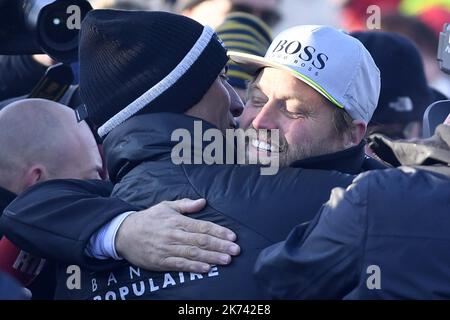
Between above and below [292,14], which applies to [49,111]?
above

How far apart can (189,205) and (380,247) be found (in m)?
0.61

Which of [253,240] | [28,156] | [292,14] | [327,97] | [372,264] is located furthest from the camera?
[292,14]

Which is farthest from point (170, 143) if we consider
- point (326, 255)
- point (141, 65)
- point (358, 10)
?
point (358, 10)

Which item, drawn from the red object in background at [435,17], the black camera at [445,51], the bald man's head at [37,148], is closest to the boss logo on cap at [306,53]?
the black camera at [445,51]

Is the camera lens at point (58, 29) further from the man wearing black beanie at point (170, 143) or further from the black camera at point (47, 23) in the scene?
the man wearing black beanie at point (170, 143)

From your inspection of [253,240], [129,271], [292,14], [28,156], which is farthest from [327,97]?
[292,14]

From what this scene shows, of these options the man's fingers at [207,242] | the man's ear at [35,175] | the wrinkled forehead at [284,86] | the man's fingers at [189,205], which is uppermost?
the wrinkled forehead at [284,86]

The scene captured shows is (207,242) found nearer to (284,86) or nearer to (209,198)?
(209,198)

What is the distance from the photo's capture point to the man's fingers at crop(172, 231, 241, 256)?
300cm

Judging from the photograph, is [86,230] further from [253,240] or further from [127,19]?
[127,19]

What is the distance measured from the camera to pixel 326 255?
2.68 meters

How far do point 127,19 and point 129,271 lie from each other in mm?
815

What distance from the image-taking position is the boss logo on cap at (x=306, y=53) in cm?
335

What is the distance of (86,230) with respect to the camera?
3.13 metres
